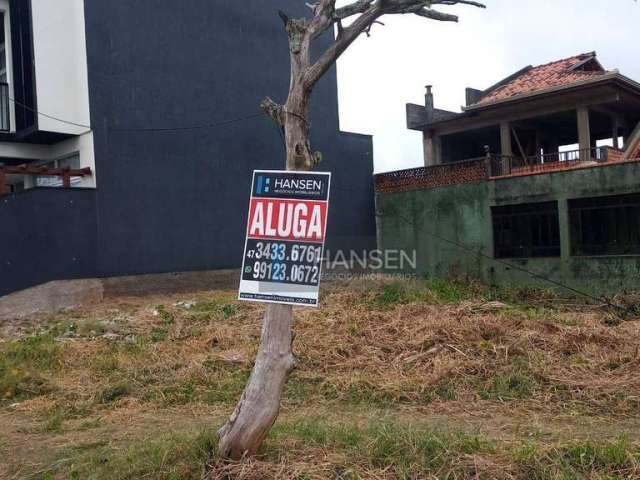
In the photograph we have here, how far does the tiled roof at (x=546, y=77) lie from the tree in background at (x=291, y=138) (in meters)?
12.6

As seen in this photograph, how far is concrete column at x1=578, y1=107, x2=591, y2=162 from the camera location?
15.9 meters

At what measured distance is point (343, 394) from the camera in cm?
653

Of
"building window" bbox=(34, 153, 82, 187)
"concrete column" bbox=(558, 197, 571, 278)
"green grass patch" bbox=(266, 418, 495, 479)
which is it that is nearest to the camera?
"green grass patch" bbox=(266, 418, 495, 479)

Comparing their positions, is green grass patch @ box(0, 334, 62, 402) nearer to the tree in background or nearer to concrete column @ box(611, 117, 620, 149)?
the tree in background

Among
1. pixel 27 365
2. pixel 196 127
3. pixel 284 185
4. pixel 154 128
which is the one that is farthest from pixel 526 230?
pixel 284 185

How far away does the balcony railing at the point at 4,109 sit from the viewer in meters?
13.1

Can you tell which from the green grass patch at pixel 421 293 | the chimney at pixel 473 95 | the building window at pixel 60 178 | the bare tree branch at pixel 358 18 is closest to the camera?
Result: the bare tree branch at pixel 358 18

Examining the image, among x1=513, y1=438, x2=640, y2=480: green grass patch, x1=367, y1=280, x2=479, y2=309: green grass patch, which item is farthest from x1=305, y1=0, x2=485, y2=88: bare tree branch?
x1=367, y1=280, x2=479, y2=309: green grass patch

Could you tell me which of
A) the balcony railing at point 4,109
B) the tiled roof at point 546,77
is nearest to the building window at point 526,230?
the tiled roof at point 546,77

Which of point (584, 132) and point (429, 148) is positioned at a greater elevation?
point (429, 148)

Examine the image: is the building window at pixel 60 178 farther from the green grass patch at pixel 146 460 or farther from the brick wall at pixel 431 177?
the green grass patch at pixel 146 460

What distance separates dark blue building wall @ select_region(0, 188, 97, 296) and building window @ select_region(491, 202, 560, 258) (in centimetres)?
945

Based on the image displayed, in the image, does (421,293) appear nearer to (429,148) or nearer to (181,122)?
(181,122)

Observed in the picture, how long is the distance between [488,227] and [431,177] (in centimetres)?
208
